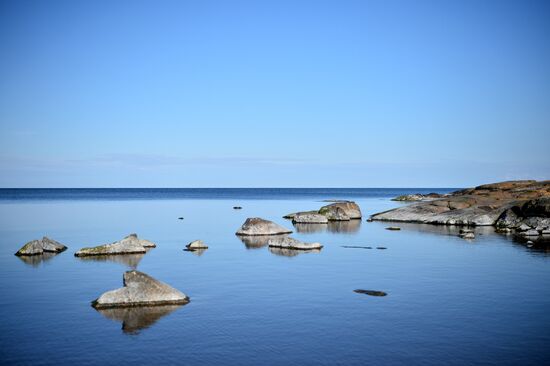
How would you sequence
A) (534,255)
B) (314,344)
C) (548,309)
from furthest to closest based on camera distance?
(534,255) < (548,309) < (314,344)

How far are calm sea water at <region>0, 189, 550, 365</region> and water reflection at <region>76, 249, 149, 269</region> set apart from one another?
0.20 meters

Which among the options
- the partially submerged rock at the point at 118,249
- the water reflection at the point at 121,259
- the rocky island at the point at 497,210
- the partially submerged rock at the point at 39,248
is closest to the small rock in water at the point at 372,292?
the water reflection at the point at 121,259

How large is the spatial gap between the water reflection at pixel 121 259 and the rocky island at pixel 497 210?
37699 mm

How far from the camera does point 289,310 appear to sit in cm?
2123

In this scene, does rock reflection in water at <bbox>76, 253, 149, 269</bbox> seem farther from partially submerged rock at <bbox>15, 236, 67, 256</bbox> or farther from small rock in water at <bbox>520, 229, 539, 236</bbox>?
small rock in water at <bbox>520, 229, 539, 236</bbox>

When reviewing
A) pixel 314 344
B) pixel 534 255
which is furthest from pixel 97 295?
pixel 534 255

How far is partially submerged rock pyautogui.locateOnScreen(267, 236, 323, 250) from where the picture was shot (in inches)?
1594

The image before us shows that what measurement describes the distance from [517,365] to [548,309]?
7779 millimetres

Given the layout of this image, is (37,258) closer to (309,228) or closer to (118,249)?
(118,249)

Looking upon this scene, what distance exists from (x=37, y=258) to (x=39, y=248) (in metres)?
2.12

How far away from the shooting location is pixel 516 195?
6800 centimetres

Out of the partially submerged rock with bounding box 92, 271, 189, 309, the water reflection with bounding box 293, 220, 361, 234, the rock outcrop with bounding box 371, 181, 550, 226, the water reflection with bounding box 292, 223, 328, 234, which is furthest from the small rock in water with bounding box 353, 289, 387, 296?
the rock outcrop with bounding box 371, 181, 550, 226

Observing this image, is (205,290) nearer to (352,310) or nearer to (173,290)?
(173,290)

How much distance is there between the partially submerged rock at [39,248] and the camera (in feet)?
117
